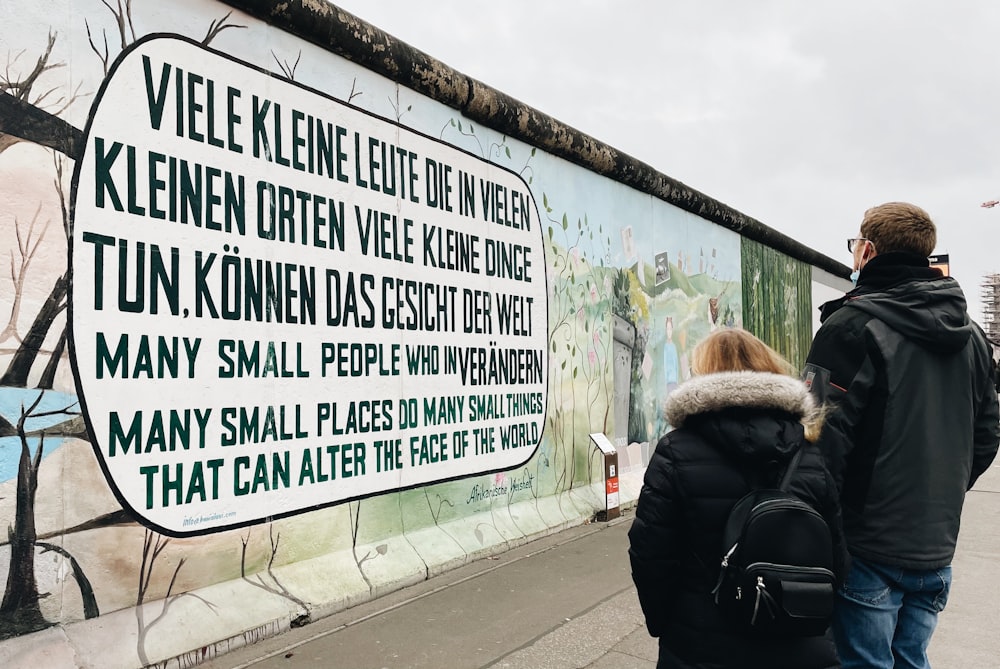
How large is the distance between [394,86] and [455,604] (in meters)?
3.72

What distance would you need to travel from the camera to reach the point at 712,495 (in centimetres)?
212

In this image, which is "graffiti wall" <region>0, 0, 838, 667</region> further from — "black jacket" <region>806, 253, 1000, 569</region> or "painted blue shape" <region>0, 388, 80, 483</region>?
"black jacket" <region>806, 253, 1000, 569</region>

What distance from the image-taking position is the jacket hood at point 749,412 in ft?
6.89

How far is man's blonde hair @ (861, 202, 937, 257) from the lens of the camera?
2.69m

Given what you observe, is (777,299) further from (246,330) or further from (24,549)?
(24,549)

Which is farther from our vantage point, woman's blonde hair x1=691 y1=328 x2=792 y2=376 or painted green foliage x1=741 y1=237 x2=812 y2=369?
painted green foliage x1=741 y1=237 x2=812 y2=369

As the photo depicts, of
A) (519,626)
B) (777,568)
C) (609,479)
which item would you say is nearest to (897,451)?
(777,568)

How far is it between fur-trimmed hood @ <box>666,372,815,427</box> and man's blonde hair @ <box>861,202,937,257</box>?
2.69 ft

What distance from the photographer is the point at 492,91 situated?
22.4 ft

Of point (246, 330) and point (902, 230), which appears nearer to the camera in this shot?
point (902, 230)

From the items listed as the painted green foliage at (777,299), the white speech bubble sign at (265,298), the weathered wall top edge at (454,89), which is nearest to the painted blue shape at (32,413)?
the white speech bubble sign at (265,298)

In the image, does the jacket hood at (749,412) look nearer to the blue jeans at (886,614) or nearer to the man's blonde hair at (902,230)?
the blue jeans at (886,614)

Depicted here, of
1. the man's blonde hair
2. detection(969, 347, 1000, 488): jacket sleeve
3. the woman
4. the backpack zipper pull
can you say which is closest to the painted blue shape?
the woman

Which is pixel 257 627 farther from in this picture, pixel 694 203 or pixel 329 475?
pixel 694 203
